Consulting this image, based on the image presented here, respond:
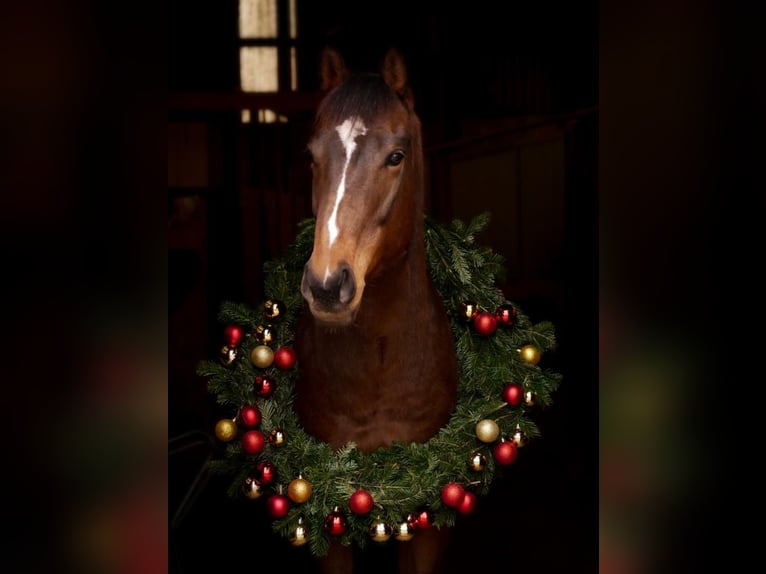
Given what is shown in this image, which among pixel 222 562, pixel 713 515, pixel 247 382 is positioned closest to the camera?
pixel 713 515

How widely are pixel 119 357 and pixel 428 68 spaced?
1906mm

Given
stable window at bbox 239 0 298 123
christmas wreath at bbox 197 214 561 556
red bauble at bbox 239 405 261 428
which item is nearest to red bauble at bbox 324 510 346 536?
christmas wreath at bbox 197 214 561 556

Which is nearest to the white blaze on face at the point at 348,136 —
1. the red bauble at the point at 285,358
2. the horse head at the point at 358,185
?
the horse head at the point at 358,185

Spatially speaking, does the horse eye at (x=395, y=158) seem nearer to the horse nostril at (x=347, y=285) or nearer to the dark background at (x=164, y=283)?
the horse nostril at (x=347, y=285)

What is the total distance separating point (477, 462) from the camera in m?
1.42

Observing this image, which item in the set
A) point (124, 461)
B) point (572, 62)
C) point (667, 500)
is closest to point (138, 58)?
point (124, 461)

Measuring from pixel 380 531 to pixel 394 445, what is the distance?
159 millimetres

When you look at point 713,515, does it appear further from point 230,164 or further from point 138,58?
point 230,164

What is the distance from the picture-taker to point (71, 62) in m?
0.69

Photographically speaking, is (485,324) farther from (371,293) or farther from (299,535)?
(299,535)

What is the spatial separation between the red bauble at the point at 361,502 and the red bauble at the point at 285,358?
30 centimetres

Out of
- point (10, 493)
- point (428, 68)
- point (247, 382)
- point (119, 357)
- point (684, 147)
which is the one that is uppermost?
point (428, 68)

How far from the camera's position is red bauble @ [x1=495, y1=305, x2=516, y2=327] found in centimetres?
158

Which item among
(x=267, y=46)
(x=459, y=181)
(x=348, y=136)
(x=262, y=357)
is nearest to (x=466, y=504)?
(x=262, y=357)
